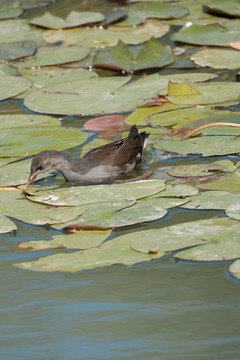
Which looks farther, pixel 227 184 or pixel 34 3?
pixel 34 3

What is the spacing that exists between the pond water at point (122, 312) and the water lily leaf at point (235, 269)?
1.9 inches

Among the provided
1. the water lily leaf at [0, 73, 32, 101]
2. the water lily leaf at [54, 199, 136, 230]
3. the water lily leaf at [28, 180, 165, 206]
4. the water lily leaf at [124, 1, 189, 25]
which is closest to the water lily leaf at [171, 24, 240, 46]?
the water lily leaf at [124, 1, 189, 25]

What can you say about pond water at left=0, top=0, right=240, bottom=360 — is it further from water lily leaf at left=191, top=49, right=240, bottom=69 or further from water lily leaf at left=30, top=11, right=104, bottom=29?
water lily leaf at left=30, top=11, right=104, bottom=29

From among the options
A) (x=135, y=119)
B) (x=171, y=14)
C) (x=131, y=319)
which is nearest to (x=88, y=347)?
(x=131, y=319)

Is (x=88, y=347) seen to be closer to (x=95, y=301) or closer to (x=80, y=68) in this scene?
(x=95, y=301)

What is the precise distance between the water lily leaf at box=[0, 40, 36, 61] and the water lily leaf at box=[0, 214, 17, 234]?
3.78m

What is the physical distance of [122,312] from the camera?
299 centimetres

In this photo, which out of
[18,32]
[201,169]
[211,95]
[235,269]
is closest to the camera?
[235,269]

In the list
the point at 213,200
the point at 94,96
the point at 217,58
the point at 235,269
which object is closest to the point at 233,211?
the point at 213,200

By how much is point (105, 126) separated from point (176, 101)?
688 millimetres

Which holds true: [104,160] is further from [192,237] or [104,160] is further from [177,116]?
[192,237]

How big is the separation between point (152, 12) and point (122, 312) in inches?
240

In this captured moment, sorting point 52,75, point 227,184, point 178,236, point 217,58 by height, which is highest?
point 178,236

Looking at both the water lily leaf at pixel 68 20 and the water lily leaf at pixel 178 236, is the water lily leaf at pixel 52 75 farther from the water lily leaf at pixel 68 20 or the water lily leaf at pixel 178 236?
the water lily leaf at pixel 178 236
